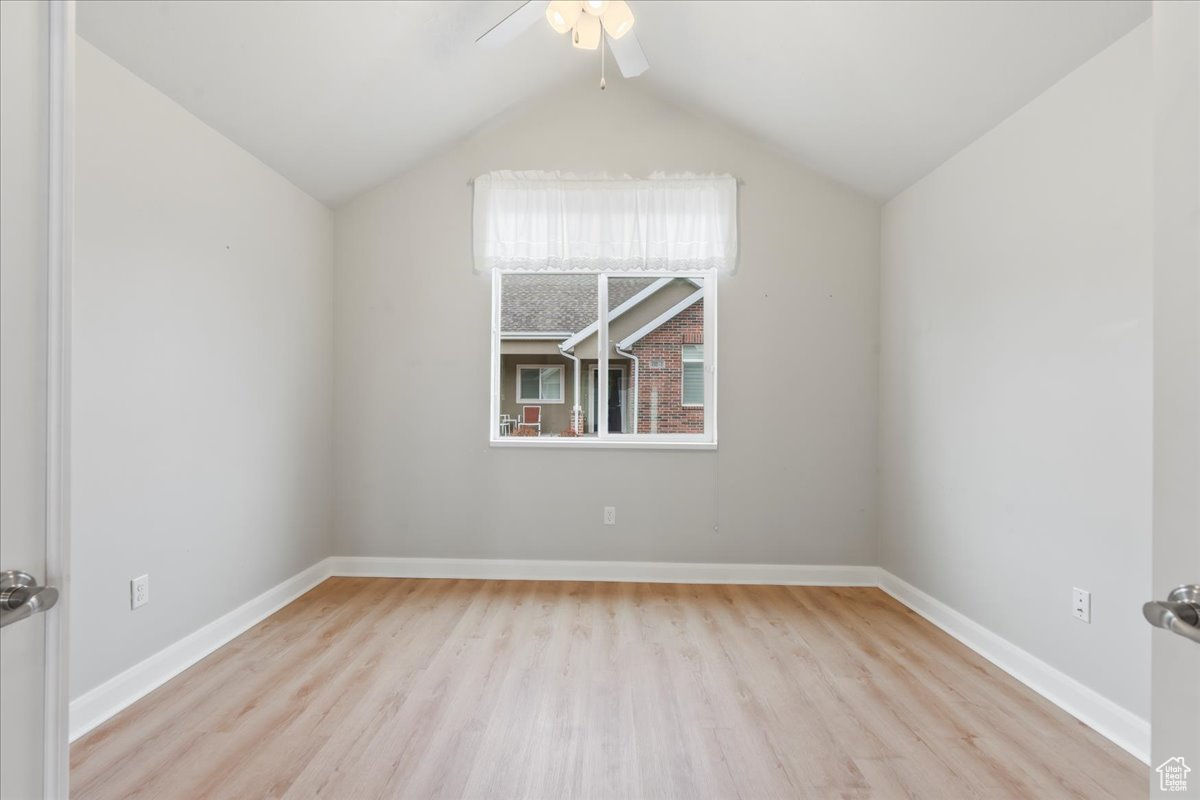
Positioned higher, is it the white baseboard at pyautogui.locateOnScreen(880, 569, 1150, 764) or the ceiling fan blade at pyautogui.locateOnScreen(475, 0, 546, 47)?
the ceiling fan blade at pyautogui.locateOnScreen(475, 0, 546, 47)

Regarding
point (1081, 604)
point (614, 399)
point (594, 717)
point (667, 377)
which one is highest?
point (667, 377)

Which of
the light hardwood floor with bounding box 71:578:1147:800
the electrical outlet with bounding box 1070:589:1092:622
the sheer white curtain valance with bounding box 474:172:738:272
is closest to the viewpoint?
the light hardwood floor with bounding box 71:578:1147:800

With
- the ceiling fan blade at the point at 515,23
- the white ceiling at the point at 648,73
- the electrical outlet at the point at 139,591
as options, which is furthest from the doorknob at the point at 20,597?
the ceiling fan blade at the point at 515,23

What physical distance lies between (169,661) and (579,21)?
289 cm

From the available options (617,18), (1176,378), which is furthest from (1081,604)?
(617,18)

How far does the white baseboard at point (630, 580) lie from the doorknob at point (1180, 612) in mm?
Result: 1654

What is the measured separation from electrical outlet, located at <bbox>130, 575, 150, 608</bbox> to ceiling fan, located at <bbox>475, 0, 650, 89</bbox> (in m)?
2.35

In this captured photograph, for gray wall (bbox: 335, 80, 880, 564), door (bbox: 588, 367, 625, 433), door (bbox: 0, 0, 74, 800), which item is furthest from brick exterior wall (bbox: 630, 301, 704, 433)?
door (bbox: 0, 0, 74, 800)

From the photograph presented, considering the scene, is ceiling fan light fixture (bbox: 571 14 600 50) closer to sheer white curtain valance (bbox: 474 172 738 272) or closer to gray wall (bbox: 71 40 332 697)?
sheer white curtain valance (bbox: 474 172 738 272)

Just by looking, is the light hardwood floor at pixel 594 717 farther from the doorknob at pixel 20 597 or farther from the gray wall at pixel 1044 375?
the doorknob at pixel 20 597

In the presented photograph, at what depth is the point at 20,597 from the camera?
26.4 inches

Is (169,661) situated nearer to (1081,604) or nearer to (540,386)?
(540,386)

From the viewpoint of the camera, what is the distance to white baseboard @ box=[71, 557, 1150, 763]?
1.91 meters

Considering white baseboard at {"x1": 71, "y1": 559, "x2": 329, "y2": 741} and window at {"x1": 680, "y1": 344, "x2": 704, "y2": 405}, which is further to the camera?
window at {"x1": 680, "y1": 344, "x2": 704, "y2": 405}
